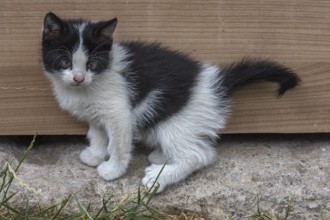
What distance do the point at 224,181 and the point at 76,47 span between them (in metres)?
0.83

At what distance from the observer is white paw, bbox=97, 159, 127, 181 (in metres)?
2.50

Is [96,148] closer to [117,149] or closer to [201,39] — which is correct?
[117,149]

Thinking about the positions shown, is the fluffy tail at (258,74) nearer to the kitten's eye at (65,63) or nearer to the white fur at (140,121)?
the white fur at (140,121)

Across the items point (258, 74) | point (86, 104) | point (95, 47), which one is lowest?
point (86, 104)

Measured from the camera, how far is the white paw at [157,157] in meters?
2.63

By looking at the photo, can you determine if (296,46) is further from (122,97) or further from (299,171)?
(122,97)

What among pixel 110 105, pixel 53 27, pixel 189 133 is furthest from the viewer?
pixel 189 133

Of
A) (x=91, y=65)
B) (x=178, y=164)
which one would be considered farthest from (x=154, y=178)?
(x=91, y=65)

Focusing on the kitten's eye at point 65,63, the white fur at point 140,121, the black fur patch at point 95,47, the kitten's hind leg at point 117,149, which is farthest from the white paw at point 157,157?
the kitten's eye at point 65,63

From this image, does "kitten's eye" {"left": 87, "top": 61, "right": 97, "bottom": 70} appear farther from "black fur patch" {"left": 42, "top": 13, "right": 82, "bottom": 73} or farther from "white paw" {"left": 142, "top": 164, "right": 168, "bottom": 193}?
"white paw" {"left": 142, "top": 164, "right": 168, "bottom": 193}

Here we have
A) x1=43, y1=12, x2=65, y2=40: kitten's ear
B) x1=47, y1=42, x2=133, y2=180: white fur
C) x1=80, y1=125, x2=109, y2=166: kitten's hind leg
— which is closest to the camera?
x1=43, y1=12, x2=65, y2=40: kitten's ear

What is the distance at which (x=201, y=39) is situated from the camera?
2531 millimetres

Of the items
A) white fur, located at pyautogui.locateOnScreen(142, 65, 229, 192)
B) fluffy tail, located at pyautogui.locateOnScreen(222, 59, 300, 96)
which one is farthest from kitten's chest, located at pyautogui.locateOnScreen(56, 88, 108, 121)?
fluffy tail, located at pyautogui.locateOnScreen(222, 59, 300, 96)

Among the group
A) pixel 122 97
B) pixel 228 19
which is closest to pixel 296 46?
pixel 228 19
